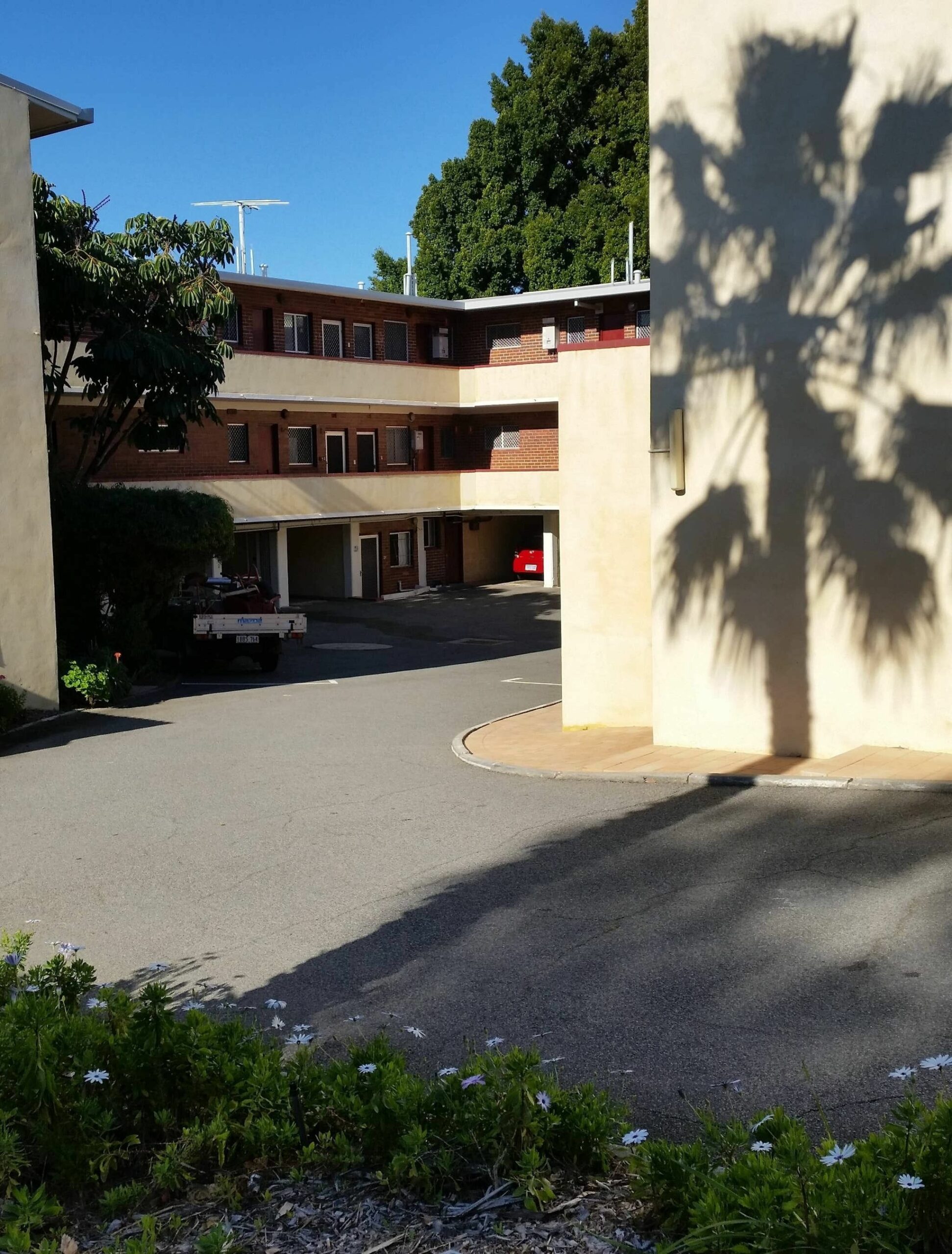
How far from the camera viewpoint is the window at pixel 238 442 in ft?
118

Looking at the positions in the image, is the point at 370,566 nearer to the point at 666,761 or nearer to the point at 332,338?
the point at 332,338

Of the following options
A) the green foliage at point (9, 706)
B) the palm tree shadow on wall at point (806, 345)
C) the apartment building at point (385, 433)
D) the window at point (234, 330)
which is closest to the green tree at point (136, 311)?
the green foliage at point (9, 706)

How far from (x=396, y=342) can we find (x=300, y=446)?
5254mm

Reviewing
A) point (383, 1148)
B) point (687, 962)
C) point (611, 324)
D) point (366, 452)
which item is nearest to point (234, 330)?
point (366, 452)

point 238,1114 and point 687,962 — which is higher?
point 238,1114

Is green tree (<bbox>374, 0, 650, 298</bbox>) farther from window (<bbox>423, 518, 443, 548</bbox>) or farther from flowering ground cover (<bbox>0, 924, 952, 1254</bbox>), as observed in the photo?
flowering ground cover (<bbox>0, 924, 952, 1254</bbox>)

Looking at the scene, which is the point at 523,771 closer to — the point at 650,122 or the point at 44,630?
the point at 650,122

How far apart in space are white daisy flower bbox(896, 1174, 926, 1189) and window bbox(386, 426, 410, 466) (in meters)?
38.5

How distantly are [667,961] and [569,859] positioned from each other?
8.23 ft

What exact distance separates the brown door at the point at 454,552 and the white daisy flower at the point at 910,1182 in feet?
135

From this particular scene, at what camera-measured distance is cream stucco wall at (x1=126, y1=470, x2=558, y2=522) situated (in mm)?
35094

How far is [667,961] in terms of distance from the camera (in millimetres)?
7332

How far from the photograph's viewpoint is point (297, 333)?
3806cm

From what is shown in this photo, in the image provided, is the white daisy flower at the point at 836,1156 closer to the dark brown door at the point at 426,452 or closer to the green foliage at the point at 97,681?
the green foliage at the point at 97,681
